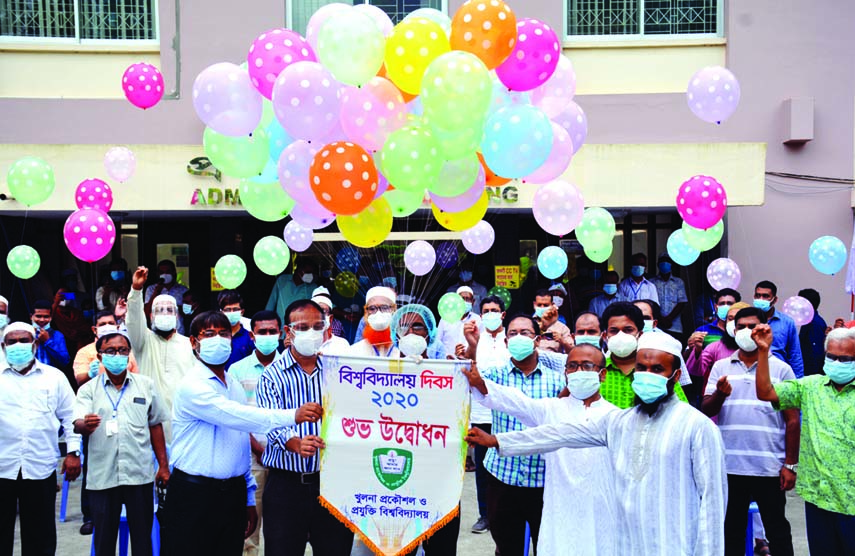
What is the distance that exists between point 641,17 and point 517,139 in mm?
8575

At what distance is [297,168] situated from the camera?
6.93m

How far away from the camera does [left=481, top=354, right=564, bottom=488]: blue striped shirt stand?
19.2 feet

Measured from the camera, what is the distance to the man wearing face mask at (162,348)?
23.7 ft

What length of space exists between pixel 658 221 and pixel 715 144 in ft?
7.03

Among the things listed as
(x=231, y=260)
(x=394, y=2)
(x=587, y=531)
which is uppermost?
(x=394, y=2)

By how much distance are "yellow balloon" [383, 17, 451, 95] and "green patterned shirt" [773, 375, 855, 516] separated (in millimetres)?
3280

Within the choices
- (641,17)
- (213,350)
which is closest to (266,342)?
(213,350)

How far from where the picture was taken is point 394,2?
14023mm

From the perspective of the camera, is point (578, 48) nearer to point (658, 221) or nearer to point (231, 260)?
point (658, 221)

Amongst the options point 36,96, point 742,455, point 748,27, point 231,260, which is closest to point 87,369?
point 231,260

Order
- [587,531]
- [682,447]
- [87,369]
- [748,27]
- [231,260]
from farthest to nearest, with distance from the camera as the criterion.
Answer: [748,27] < [231,260] < [87,369] < [587,531] < [682,447]

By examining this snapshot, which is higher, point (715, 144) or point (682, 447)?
point (715, 144)

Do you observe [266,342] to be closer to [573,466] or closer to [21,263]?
[573,466]

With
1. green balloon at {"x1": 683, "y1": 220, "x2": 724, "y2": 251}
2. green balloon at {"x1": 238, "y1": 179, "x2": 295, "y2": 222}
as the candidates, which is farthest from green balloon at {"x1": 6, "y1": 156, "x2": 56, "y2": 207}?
green balloon at {"x1": 683, "y1": 220, "x2": 724, "y2": 251}
